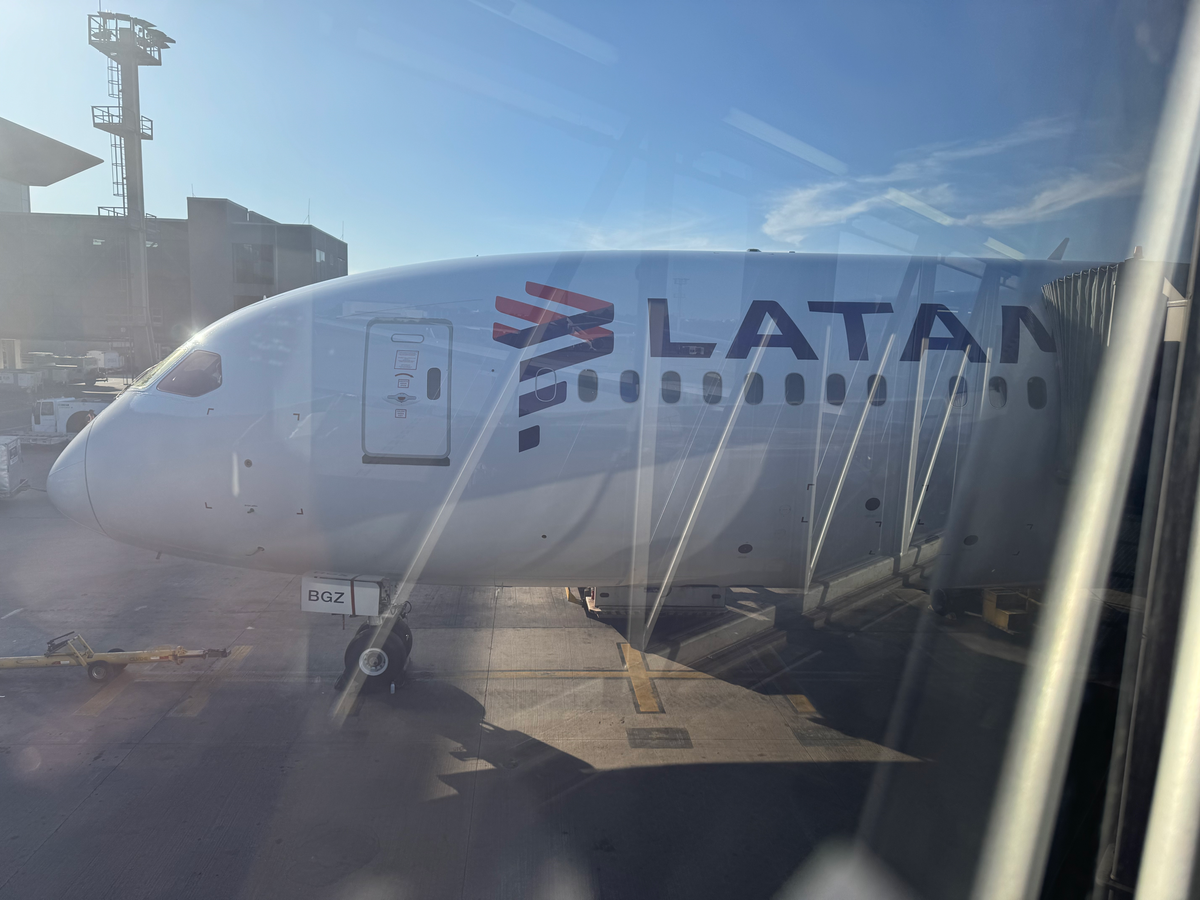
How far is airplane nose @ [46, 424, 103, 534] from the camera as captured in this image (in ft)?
22.3

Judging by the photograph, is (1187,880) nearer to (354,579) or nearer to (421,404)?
(421,404)

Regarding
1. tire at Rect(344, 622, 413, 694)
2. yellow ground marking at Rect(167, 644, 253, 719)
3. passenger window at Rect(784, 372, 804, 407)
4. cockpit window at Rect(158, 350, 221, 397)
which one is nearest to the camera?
passenger window at Rect(784, 372, 804, 407)

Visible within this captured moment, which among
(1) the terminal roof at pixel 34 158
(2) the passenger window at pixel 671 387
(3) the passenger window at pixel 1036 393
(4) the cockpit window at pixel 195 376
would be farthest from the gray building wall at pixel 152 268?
(3) the passenger window at pixel 1036 393

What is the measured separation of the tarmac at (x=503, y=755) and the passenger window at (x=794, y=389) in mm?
2395

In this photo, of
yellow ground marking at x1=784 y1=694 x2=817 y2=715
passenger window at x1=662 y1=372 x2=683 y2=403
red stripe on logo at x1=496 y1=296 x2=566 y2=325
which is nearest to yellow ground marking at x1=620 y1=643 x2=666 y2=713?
yellow ground marking at x1=784 y1=694 x2=817 y2=715

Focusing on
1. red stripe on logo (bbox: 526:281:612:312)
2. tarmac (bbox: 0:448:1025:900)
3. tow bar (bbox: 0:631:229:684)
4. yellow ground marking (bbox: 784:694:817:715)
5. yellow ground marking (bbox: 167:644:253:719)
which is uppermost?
red stripe on logo (bbox: 526:281:612:312)

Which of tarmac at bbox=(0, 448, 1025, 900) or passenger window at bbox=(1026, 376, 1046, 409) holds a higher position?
passenger window at bbox=(1026, 376, 1046, 409)

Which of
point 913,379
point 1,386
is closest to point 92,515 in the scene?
point 913,379

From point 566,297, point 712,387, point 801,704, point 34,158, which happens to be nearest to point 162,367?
point 566,297

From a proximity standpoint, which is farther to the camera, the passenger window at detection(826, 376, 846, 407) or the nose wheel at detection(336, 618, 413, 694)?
the nose wheel at detection(336, 618, 413, 694)

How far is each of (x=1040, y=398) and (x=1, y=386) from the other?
174 feet

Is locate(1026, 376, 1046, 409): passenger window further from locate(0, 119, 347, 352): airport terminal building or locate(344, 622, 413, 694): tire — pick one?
locate(0, 119, 347, 352): airport terminal building

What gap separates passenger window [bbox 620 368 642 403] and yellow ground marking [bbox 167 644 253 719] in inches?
215

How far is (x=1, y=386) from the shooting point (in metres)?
41.5
